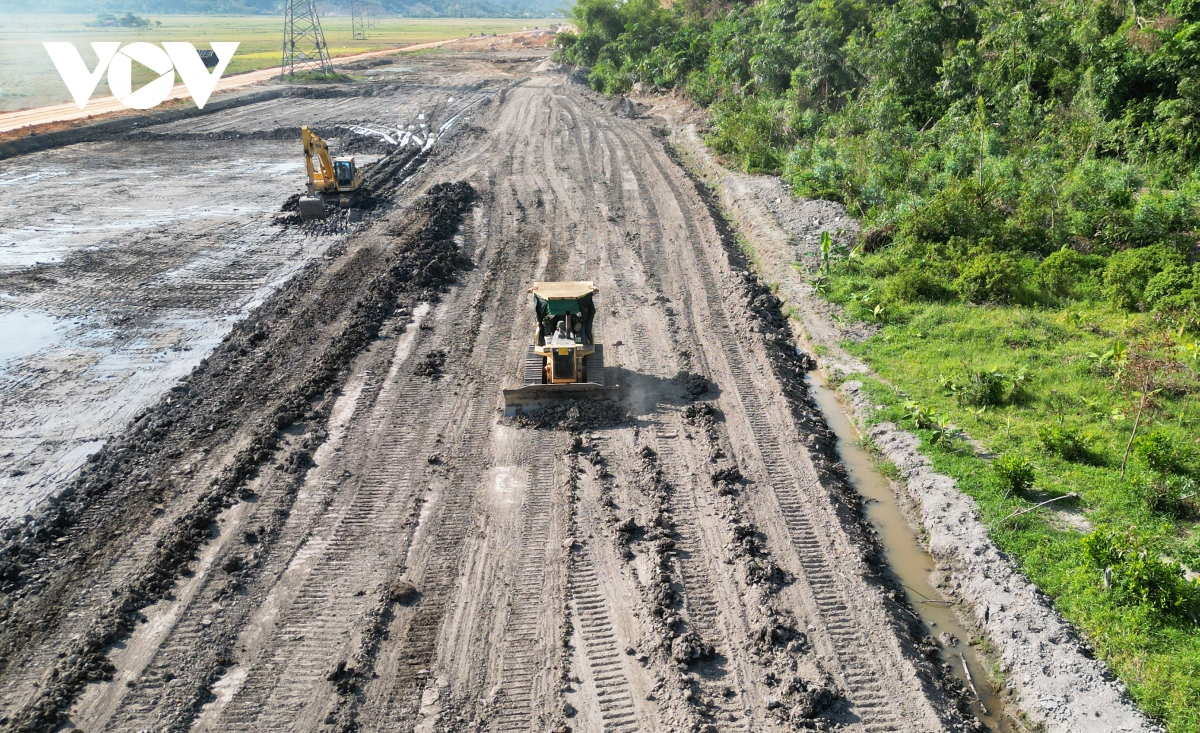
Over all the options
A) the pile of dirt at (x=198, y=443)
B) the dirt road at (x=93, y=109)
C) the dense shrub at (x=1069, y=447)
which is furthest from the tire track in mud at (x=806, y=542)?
the dirt road at (x=93, y=109)

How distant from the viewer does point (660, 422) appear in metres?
14.1

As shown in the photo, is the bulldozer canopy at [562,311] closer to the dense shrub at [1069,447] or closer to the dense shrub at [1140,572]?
the dense shrub at [1069,447]

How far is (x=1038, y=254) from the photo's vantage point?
1952cm

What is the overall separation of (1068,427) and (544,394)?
9.12 meters

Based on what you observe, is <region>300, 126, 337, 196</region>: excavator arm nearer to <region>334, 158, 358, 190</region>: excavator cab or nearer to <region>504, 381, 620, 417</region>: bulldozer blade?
<region>334, 158, 358, 190</region>: excavator cab

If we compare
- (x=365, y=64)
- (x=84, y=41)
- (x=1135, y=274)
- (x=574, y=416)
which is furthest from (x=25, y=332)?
(x=84, y=41)

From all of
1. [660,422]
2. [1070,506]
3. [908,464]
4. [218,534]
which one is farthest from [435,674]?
[1070,506]

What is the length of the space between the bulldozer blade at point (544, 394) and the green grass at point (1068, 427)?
529cm

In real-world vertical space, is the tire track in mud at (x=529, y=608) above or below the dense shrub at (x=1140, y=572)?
below

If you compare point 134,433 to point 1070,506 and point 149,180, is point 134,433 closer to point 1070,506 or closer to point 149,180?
point 1070,506

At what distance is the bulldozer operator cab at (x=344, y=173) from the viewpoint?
26.7 meters

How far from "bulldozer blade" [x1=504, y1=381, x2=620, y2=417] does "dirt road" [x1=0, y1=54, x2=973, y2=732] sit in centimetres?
33

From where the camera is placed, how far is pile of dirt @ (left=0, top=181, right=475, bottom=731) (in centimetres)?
969

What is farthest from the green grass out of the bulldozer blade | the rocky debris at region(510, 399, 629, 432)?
the bulldozer blade
